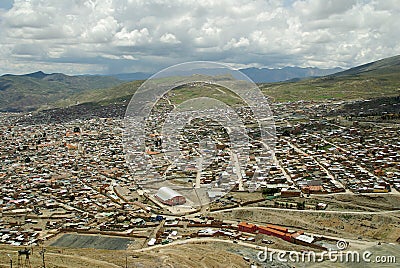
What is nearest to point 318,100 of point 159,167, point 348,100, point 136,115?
point 348,100

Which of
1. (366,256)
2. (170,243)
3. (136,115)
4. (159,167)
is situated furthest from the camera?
(159,167)

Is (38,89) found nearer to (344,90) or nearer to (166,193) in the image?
(344,90)

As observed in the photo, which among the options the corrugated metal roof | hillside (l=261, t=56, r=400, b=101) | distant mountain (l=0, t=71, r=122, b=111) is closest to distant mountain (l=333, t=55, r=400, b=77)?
hillside (l=261, t=56, r=400, b=101)

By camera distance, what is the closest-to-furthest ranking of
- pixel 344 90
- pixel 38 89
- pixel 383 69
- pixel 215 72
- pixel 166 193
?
pixel 215 72
pixel 166 193
pixel 344 90
pixel 383 69
pixel 38 89

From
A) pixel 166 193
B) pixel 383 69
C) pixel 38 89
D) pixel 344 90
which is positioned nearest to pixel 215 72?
pixel 166 193

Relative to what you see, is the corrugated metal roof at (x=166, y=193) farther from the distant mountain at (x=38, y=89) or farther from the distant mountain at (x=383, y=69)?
the distant mountain at (x=38, y=89)

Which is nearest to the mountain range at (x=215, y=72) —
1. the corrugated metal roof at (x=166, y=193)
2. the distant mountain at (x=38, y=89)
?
the distant mountain at (x=38, y=89)

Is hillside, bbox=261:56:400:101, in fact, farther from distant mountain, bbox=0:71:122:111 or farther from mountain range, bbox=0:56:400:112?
distant mountain, bbox=0:71:122:111

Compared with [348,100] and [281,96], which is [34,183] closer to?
[348,100]

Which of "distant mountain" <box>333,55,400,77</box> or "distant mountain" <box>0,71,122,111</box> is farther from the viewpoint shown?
"distant mountain" <box>0,71,122,111</box>
